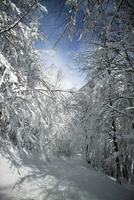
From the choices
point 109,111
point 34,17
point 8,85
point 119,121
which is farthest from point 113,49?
point 34,17

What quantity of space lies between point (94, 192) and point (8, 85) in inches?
165

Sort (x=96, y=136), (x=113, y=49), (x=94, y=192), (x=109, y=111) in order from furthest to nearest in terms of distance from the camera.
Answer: (x=96, y=136), (x=94, y=192), (x=109, y=111), (x=113, y=49)

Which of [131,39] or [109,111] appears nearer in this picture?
[131,39]

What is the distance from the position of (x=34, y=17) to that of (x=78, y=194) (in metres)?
6.36

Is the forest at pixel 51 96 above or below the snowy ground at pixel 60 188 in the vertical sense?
above

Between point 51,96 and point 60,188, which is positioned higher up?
point 51,96

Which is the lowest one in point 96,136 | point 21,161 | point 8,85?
point 21,161

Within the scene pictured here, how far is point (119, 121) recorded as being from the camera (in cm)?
775

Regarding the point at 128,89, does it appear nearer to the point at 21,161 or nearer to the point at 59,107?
the point at 59,107

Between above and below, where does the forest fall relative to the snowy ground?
above

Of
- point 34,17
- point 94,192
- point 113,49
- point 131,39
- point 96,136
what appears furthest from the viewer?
point 34,17

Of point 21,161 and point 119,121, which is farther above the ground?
point 119,121

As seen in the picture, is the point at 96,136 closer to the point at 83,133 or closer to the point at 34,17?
the point at 83,133

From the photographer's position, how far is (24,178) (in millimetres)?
8398
